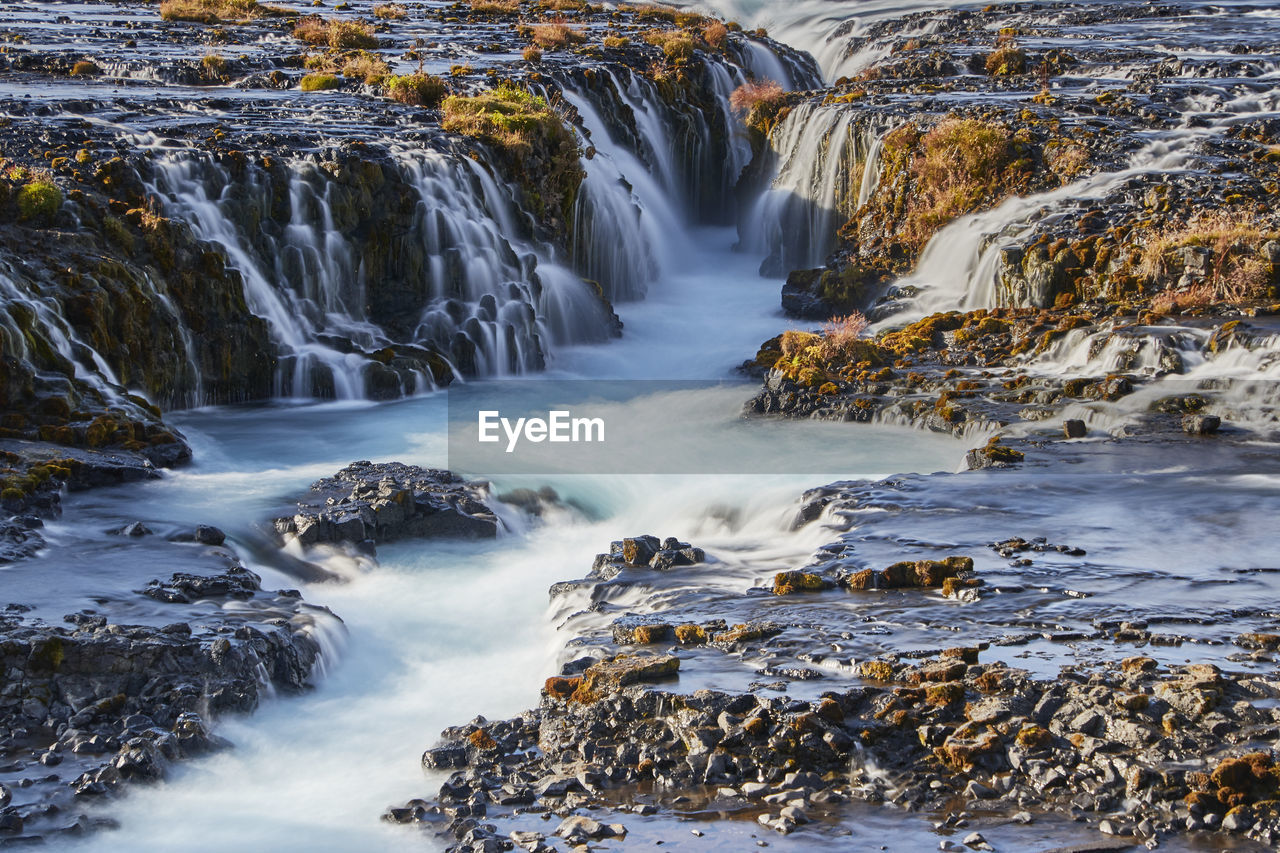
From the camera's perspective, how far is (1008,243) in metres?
Answer: 24.3

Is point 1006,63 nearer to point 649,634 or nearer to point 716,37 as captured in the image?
point 716,37

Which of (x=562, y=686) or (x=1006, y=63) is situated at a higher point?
(x=1006, y=63)

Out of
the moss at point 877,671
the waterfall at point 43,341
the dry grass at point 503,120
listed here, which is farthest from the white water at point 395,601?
the dry grass at point 503,120

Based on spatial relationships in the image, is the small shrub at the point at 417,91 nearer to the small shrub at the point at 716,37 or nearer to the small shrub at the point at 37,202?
the small shrub at the point at 37,202

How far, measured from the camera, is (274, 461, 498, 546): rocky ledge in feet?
49.2

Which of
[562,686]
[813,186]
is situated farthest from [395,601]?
[813,186]

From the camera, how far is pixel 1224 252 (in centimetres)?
2136

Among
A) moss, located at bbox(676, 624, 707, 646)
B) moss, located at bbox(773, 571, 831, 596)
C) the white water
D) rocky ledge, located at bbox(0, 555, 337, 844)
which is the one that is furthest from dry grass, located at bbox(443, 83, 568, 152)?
moss, located at bbox(676, 624, 707, 646)

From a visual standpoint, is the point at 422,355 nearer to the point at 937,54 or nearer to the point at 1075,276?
the point at 1075,276

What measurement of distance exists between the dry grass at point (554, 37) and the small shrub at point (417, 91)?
9.57 m

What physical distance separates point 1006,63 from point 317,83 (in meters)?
19.1

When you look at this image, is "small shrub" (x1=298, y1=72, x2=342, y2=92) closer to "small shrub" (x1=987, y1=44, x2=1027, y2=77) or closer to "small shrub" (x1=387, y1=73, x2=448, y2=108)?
"small shrub" (x1=387, y1=73, x2=448, y2=108)

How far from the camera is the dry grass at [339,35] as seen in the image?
37125 millimetres

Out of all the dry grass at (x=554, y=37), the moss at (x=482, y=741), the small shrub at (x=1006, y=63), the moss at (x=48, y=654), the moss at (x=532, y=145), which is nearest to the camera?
the moss at (x=482, y=741)
